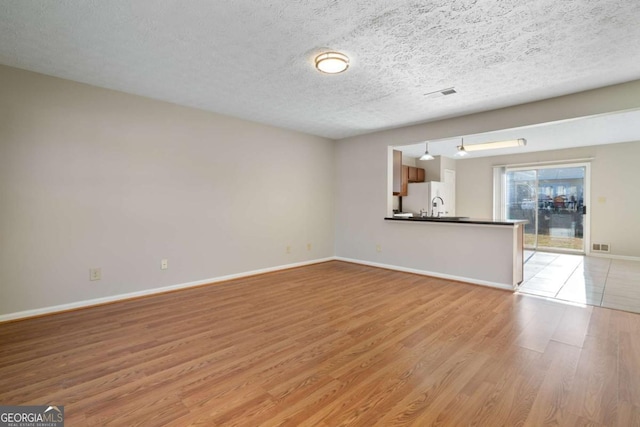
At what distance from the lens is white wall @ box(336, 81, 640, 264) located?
361 cm

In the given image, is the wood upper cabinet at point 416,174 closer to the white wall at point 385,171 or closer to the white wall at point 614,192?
the white wall at point 385,171

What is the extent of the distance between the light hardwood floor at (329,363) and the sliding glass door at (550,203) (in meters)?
4.76

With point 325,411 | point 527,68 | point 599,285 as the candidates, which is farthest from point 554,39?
point 599,285

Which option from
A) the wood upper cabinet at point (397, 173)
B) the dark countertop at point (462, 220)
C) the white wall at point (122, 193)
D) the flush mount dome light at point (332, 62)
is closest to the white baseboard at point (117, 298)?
the white wall at point (122, 193)

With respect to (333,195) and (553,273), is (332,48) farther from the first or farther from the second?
(553,273)

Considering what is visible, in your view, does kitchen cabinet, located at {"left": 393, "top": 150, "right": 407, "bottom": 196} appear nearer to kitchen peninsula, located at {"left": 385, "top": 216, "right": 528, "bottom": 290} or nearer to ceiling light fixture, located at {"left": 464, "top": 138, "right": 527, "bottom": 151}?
kitchen peninsula, located at {"left": 385, "top": 216, "right": 528, "bottom": 290}

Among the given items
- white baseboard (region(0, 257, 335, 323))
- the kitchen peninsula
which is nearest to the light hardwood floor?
white baseboard (region(0, 257, 335, 323))

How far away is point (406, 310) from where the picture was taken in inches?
128

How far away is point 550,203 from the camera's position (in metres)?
7.18

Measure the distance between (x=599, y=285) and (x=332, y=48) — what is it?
4.91m

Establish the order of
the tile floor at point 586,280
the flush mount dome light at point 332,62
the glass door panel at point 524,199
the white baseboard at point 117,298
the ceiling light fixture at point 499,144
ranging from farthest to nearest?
the glass door panel at point 524,199
the ceiling light fixture at point 499,144
the tile floor at point 586,280
the white baseboard at point 117,298
the flush mount dome light at point 332,62

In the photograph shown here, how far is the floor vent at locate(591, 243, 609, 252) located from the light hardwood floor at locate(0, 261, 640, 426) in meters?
4.50

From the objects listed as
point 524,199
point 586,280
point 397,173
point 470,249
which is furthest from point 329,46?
point 524,199

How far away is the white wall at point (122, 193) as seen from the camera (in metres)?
3.01
